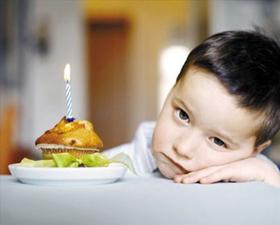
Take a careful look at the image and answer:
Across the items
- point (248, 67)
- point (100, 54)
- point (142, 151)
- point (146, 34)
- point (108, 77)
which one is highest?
point (248, 67)

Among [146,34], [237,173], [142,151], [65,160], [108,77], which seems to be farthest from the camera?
[108,77]

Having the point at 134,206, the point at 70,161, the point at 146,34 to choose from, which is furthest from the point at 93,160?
the point at 146,34

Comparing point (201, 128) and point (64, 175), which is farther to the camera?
point (201, 128)

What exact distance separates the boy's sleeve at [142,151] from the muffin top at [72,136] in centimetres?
39

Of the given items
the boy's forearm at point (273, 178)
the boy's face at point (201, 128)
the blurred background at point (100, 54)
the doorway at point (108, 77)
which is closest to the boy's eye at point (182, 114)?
the boy's face at point (201, 128)

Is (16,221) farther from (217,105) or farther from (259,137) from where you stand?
(259,137)

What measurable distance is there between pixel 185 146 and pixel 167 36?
647cm

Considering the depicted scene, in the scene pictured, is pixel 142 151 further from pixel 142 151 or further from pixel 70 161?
pixel 70 161

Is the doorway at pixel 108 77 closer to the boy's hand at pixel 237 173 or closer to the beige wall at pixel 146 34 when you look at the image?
the beige wall at pixel 146 34

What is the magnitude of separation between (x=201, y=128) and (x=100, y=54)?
7.53m

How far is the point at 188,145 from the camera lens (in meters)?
0.77

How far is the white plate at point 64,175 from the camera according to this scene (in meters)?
0.53

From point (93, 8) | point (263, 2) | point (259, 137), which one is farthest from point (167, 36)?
point (259, 137)

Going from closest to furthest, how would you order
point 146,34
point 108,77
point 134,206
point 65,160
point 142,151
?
point 134,206, point 65,160, point 142,151, point 146,34, point 108,77
